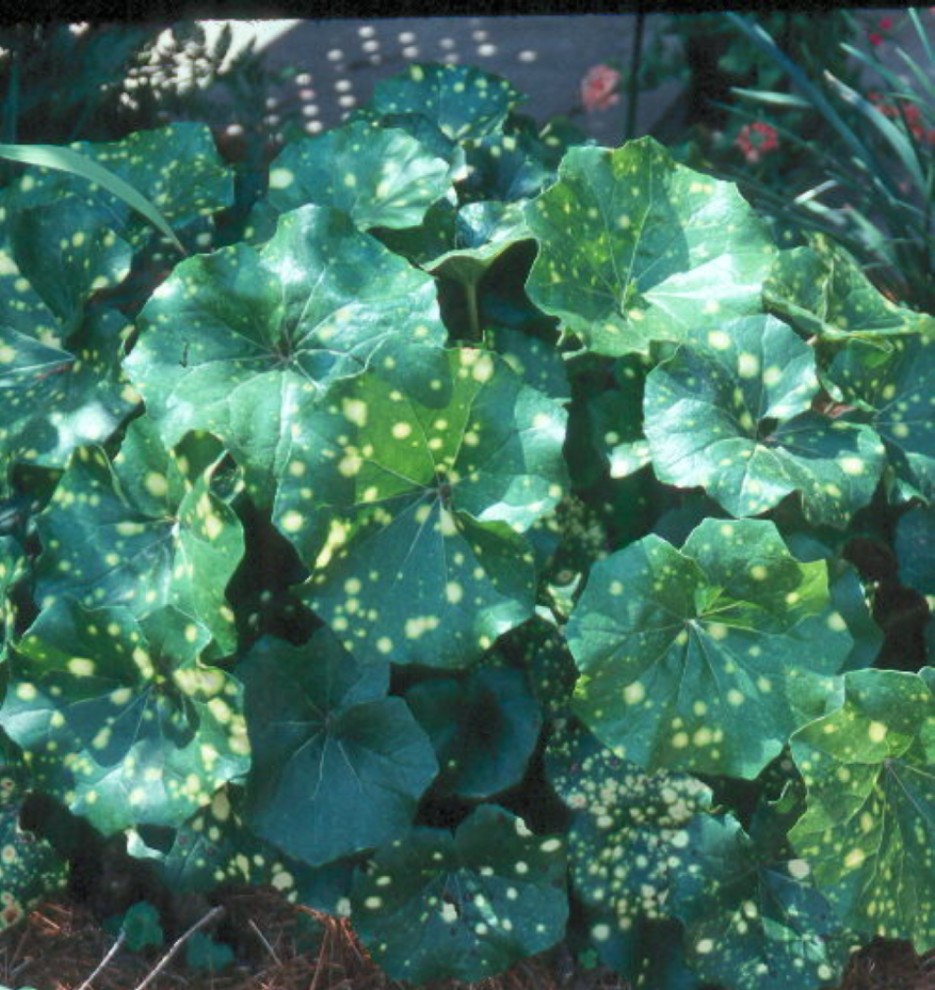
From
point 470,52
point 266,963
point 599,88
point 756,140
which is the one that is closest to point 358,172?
point 266,963

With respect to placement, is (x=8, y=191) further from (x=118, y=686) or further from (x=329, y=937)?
(x=329, y=937)

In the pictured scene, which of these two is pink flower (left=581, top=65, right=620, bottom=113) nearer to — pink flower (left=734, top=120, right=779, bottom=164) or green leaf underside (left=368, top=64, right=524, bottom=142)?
pink flower (left=734, top=120, right=779, bottom=164)

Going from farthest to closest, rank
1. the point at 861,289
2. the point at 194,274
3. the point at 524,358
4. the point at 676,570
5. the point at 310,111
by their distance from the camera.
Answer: the point at 310,111 → the point at 861,289 → the point at 524,358 → the point at 194,274 → the point at 676,570

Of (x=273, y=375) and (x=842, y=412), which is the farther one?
(x=842, y=412)

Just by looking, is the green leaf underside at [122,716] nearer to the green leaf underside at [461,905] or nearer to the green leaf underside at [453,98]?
the green leaf underside at [461,905]

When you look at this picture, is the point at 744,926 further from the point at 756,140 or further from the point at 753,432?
the point at 756,140

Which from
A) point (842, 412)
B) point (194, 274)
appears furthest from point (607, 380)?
point (194, 274)
